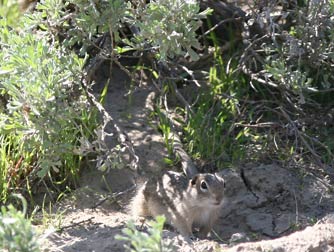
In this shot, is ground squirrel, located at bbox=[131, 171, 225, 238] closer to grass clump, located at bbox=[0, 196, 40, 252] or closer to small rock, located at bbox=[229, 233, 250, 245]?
small rock, located at bbox=[229, 233, 250, 245]

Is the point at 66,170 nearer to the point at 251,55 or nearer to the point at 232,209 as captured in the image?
the point at 232,209

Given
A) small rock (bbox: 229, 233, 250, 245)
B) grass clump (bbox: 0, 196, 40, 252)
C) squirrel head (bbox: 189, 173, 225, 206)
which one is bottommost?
small rock (bbox: 229, 233, 250, 245)

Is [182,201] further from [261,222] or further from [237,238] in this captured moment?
[237,238]

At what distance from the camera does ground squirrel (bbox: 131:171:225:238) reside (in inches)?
239

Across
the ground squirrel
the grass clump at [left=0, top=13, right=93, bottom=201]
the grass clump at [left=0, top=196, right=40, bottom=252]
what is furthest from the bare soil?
the grass clump at [left=0, top=196, right=40, bottom=252]

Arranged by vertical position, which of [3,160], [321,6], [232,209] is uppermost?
[321,6]

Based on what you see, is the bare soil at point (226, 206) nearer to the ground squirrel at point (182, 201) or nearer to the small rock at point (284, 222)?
the small rock at point (284, 222)

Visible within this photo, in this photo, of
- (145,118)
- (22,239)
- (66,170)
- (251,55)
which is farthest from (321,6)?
(22,239)

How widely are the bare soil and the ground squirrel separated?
0.12 m

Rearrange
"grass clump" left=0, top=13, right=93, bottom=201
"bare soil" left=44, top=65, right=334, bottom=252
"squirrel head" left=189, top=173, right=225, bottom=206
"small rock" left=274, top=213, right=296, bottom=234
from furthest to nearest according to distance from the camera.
→ "squirrel head" left=189, top=173, right=225, bottom=206 → "small rock" left=274, top=213, right=296, bottom=234 → "bare soil" left=44, top=65, right=334, bottom=252 → "grass clump" left=0, top=13, right=93, bottom=201

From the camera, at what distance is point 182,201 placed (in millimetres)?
6199

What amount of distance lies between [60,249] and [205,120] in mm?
1815

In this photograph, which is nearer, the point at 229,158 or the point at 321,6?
the point at 321,6

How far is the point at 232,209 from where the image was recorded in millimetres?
6273
